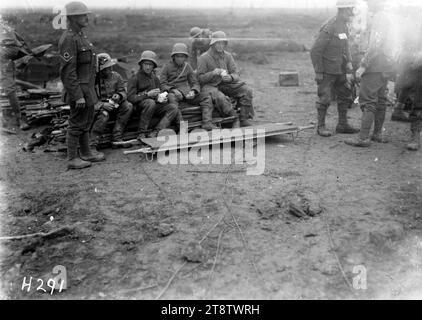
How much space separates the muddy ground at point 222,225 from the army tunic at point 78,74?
76cm

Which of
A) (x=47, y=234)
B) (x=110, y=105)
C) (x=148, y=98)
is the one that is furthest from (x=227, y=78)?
(x=47, y=234)

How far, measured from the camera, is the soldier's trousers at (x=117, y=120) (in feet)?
22.7

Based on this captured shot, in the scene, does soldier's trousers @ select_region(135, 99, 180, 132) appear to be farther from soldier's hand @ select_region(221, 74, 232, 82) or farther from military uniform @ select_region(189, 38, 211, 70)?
military uniform @ select_region(189, 38, 211, 70)

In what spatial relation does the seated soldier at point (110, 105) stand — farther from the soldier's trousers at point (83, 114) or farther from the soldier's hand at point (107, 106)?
the soldier's trousers at point (83, 114)

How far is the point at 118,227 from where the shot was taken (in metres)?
4.53

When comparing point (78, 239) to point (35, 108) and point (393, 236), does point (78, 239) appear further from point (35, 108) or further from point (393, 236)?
point (35, 108)

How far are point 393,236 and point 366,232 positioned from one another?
Answer: 0.88 feet

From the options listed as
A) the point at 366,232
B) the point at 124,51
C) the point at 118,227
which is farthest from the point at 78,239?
the point at 124,51

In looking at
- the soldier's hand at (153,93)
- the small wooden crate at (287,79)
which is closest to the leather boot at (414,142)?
the soldier's hand at (153,93)

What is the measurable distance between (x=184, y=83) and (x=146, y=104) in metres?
0.99

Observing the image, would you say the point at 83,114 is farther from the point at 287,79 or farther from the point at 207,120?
the point at 287,79

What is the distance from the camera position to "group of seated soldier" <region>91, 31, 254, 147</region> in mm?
7059

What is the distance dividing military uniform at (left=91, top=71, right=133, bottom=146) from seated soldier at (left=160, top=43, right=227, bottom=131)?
0.82 meters

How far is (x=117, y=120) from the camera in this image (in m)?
7.09
